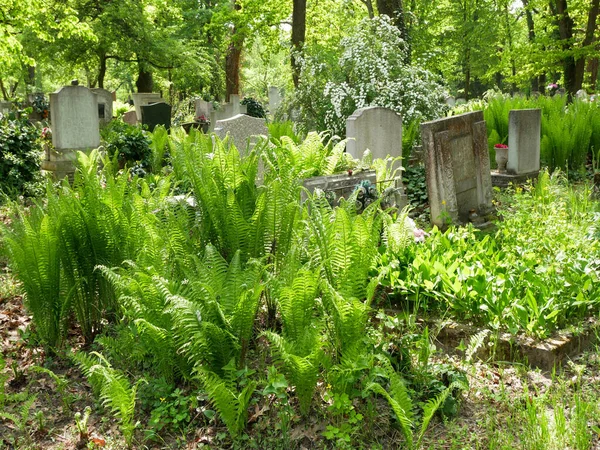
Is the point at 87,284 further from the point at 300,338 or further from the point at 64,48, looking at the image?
the point at 64,48

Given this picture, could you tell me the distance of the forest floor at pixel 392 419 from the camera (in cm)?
310

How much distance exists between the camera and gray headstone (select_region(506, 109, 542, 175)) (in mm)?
8742

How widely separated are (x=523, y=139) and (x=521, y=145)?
88mm

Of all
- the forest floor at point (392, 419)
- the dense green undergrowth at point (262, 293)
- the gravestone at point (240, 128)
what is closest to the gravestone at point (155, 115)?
the gravestone at point (240, 128)

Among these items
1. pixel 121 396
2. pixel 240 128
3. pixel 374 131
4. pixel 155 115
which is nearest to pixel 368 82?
pixel 374 131

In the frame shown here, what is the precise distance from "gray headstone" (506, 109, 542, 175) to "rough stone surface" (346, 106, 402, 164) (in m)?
1.94

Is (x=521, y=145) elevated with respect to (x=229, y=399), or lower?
elevated

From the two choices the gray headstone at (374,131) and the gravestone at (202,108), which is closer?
the gray headstone at (374,131)

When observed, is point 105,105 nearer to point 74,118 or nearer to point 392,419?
point 74,118

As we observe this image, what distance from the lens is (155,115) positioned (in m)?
15.5

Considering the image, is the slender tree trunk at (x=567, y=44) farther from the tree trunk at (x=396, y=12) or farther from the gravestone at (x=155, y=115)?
the gravestone at (x=155, y=115)

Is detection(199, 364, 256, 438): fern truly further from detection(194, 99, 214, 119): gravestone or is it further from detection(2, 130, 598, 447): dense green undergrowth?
detection(194, 99, 214, 119): gravestone

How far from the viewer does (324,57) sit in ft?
40.4

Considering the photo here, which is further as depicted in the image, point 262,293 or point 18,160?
point 18,160
